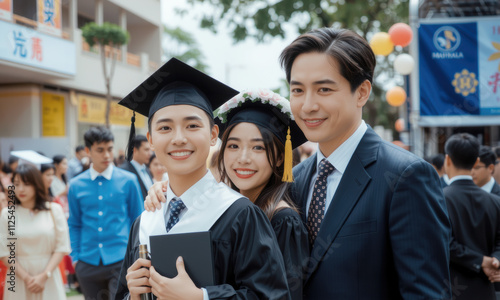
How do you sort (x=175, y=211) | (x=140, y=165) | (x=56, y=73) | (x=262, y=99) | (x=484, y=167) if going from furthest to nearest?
1. (x=56, y=73)
2. (x=140, y=165)
3. (x=484, y=167)
4. (x=262, y=99)
5. (x=175, y=211)

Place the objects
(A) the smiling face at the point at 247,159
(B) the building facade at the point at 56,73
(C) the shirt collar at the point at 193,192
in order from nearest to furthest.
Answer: (C) the shirt collar at the point at 193,192 → (A) the smiling face at the point at 247,159 → (B) the building facade at the point at 56,73

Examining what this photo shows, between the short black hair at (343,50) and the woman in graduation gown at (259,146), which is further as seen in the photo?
the woman in graduation gown at (259,146)

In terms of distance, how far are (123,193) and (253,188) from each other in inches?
95.3

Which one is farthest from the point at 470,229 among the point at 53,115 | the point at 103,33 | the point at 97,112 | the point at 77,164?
the point at 97,112

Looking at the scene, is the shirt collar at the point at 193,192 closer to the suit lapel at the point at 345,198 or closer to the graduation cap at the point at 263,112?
the suit lapel at the point at 345,198

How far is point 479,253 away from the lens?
3.39m

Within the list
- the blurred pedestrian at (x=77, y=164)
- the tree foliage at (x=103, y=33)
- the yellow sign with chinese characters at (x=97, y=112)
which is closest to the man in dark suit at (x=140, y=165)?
the blurred pedestrian at (x=77, y=164)

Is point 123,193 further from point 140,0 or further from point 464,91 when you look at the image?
point 140,0

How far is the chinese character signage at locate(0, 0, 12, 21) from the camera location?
33.4 ft

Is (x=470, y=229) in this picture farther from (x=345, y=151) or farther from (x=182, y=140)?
(x=182, y=140)

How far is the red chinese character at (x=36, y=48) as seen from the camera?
11.9 m

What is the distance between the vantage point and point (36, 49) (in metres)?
12.0

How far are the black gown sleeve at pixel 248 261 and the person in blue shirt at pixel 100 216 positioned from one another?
2.80 meters

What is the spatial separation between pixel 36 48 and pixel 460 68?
33.5 feet
